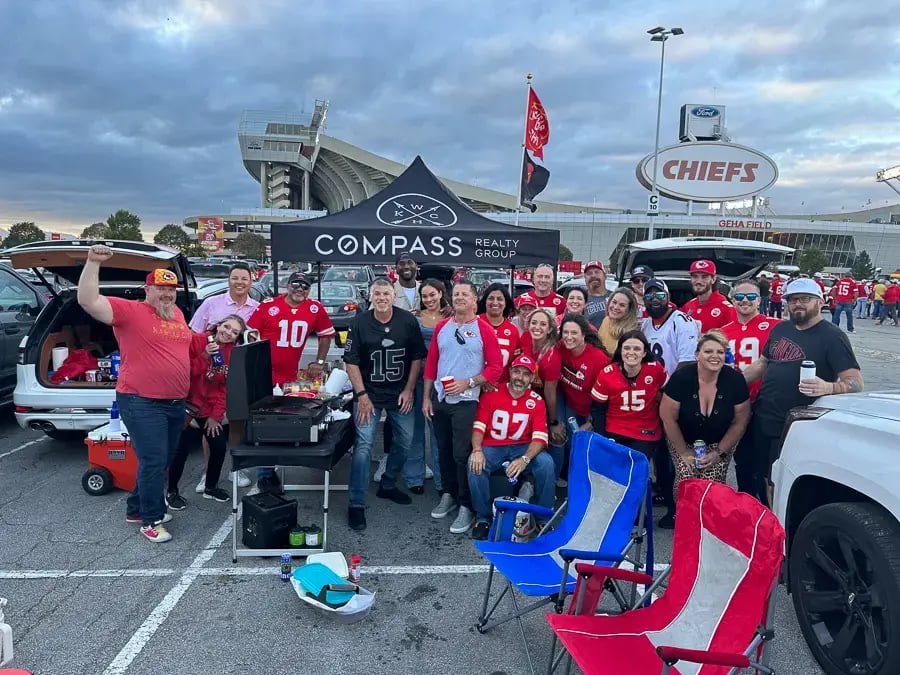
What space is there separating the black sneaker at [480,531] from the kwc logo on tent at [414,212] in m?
3.52

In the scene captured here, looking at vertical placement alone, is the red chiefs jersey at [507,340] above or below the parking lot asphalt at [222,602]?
above

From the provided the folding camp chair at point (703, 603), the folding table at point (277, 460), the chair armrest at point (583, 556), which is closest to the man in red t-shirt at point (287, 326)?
the folding table at point (277, 460)

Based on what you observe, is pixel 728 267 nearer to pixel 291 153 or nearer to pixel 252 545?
pixel 252 545

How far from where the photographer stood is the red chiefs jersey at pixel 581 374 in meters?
4.33

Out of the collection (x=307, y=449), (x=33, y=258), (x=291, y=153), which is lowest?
(x=307, y=449)

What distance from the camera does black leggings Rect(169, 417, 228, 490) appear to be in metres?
4.39

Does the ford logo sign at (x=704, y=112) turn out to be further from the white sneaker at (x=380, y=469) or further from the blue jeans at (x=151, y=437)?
the blue jeans at (x=151, y=437)

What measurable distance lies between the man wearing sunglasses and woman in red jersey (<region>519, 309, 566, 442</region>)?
4.12ft

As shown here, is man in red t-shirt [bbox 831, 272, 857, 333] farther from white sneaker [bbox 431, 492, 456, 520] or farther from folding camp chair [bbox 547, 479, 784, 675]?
folding camp chair [bbox 547, 479, 784, 675]

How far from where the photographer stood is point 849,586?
2.49m

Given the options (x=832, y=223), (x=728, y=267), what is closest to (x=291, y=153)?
(x=832, y=223)

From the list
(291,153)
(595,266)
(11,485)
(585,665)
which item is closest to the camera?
(585,665)

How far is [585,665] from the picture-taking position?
7.15 ft

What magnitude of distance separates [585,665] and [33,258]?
5.01 metres
